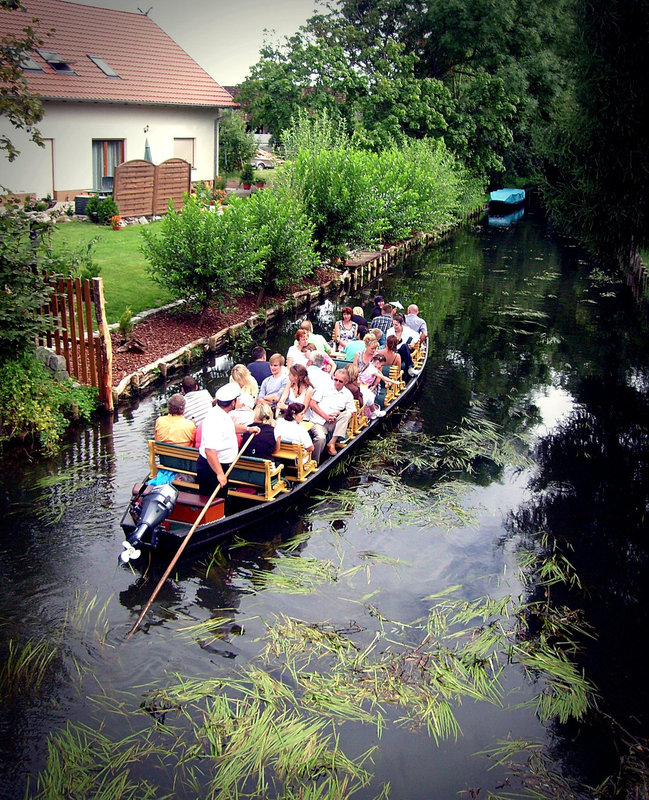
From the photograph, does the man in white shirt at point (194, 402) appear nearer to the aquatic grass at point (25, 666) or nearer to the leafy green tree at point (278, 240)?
the aquatic grass at point (25, 666)

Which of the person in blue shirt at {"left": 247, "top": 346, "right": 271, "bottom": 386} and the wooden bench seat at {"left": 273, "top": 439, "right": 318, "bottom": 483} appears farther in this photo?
the person in blue shirt at {"left": 247, "top": 346, "right": 271, "bottom": 386}

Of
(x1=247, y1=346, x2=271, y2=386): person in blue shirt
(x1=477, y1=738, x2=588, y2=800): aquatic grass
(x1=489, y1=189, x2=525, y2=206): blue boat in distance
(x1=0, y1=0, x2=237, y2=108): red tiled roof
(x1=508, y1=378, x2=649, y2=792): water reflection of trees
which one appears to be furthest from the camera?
(x1=489, y1=189, x2=525, y2=206): blue boat in distance

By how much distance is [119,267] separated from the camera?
2208cm

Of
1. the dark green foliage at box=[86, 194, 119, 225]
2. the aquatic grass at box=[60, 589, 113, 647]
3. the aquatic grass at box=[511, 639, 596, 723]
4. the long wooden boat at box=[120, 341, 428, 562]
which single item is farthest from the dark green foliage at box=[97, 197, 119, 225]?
the aquatic grass at box=[511, 639, 596, 723]

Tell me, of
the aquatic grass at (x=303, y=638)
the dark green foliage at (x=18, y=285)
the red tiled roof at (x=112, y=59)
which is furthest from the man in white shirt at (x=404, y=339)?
the red tiled roof at (x=112, y=59)

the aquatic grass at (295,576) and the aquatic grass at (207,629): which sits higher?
the aquatic grass at (295,576)

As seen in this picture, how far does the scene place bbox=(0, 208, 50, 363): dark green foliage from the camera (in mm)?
12211

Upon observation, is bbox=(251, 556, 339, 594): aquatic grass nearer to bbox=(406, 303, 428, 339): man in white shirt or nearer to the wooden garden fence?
the wooden garden fence

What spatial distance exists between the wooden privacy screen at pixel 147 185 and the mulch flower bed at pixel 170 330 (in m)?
8.32

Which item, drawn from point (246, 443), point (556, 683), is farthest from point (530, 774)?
point (246, 443)

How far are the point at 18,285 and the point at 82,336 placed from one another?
1.90 meters

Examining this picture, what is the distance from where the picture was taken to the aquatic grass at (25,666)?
7738 millimetres

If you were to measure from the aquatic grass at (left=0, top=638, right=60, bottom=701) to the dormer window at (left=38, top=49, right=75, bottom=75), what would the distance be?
87.9ft

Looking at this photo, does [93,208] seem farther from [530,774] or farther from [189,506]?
[530,774]
